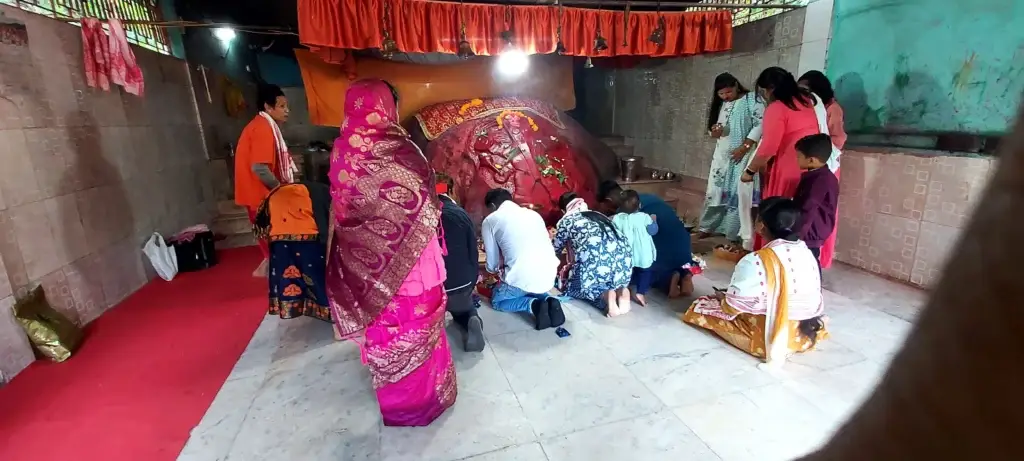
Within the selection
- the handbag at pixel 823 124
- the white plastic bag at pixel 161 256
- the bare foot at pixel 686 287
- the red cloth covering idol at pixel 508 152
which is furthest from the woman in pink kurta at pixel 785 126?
the white plastic bag at pixel 161 256

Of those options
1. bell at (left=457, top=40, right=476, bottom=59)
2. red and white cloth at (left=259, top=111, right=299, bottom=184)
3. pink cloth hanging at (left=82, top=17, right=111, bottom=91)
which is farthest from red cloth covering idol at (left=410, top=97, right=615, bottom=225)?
pink cloth hanging at (left=82, top=17, right=111, bottom=91)

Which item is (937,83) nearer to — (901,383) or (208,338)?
(901,383)

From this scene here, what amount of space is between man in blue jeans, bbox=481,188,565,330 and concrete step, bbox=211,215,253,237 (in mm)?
3104

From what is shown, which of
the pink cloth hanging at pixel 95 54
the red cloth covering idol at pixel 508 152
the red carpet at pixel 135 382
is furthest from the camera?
the red cloth covering idol at pixel 508 152

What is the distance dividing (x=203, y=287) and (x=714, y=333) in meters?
3.59

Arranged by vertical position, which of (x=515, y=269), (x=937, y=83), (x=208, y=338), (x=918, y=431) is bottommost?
(x=208, y=338)

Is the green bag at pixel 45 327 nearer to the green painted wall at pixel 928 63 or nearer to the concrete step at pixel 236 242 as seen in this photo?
the concrete step at pixel 236 242

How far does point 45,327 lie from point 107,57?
1.84 metres

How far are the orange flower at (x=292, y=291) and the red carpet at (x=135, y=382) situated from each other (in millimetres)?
362

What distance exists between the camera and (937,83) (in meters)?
3.09

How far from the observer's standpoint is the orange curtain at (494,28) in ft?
12.2

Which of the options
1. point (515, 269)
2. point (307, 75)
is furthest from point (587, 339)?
point (307, 75)

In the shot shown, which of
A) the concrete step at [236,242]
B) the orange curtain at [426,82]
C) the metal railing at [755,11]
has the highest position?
the metal railing at [755,11]

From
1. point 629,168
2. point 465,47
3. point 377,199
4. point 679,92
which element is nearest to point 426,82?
point 465,47
